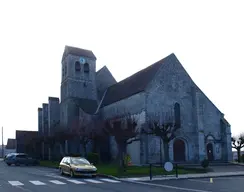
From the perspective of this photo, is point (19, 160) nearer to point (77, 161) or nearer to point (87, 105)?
point (87, 105)

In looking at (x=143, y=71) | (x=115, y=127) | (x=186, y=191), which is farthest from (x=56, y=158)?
(x=186, y=191)

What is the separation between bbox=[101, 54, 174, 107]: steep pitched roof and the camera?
3616 centimetres

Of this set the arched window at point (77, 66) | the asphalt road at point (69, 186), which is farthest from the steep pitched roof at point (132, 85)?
the asphalt road at point (69, 186)

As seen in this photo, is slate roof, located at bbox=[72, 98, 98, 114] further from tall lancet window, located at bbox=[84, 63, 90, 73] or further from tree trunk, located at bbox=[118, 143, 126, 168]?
tree trunk, located at bbox=[118, 143, 126, 168]

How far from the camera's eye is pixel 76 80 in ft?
158

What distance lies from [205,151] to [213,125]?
3.79 metres

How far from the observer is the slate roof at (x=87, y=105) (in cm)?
4545

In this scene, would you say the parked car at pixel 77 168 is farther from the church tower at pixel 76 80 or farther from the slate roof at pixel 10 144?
the slate roof at pixel 10 144

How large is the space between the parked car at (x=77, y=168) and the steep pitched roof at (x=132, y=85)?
583 inches

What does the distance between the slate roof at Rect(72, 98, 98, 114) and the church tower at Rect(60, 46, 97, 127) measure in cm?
26

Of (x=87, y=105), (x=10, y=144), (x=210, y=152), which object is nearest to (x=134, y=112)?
(x=210, y=152)

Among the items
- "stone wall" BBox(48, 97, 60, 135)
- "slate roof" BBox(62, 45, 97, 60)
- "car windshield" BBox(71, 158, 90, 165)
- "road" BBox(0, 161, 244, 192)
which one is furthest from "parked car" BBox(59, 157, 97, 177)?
"stone wall" BBox(48, 97, 60, 135)

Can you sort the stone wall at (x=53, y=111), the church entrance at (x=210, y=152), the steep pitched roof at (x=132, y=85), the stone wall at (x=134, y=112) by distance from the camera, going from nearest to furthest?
the stone wall at (x=134, y=112)
the steep pitched roof at (x=132, y=85)
the church entrance at (x=210, y=152)
the stone wall at (x=53, y=111)

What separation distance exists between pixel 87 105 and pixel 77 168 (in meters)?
27.0
